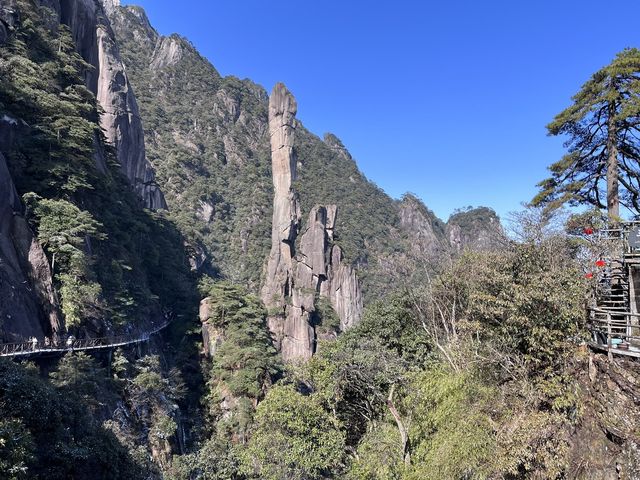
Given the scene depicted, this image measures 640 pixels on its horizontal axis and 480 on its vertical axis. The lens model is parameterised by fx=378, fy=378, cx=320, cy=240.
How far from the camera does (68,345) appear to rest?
15.9 meters

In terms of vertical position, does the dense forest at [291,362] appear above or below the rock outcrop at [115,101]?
below

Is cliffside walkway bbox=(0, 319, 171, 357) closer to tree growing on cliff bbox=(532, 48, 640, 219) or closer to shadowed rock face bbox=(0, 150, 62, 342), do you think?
shadowed rock face bbox=(0, 150, 62, 342)

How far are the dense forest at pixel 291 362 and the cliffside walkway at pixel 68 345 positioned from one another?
46 cm

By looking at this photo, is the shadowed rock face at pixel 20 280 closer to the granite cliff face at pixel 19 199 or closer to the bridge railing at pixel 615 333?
the granite cliff face at pixel 19 199

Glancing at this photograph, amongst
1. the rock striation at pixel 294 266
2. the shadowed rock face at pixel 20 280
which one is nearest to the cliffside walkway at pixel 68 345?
the shadowed rock face at pixel 20 280

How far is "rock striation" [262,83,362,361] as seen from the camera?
4722cm

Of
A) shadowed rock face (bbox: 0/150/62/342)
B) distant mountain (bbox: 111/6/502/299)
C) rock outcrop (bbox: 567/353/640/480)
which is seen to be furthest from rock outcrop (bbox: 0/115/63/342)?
distant mountain (bbox: 111/6/502/299)

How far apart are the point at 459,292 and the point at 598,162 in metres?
6.74

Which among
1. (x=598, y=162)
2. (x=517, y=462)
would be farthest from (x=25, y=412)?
(x=598, y=162)

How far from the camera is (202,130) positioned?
90750 millimetres

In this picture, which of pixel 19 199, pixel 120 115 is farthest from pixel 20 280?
pixel 120 115

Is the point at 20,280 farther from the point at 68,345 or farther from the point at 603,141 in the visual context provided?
the point at 603,141

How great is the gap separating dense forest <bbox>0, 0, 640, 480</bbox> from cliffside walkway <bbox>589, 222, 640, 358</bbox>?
339mm

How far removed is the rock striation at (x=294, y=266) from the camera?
4722cm
